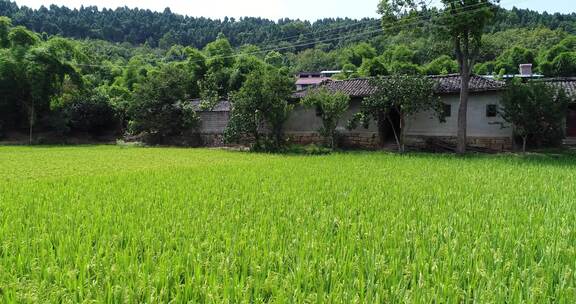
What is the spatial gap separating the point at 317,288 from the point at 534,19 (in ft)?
194

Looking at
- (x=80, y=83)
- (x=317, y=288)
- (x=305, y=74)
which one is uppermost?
(x=305, y=74)

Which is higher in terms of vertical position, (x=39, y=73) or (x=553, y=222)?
(x=39, y=73)

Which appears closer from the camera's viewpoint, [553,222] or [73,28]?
[553,222]

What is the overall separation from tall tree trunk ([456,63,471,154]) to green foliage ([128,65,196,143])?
14034 mm

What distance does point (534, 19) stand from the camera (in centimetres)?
4938

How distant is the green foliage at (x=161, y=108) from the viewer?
2184 cm

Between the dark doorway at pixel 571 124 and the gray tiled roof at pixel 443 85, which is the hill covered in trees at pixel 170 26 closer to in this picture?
the gray tiled roof at pixel 443 85

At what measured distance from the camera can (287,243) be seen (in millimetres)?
3527

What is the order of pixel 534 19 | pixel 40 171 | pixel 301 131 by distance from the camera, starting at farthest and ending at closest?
pixel 534 19 < pixel 301 131 < pixel 40 171

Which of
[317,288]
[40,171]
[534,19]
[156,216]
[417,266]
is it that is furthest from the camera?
[534,19]

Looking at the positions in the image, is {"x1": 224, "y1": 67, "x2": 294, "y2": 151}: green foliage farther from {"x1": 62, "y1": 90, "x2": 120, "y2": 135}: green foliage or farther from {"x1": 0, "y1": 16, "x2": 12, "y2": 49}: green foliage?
{"x1": 0, "y1": 16, "x2": 12, "y2": 49}: green foliage

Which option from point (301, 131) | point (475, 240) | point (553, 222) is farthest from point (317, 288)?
point (301, 131)

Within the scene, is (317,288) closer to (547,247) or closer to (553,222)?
(547,247)

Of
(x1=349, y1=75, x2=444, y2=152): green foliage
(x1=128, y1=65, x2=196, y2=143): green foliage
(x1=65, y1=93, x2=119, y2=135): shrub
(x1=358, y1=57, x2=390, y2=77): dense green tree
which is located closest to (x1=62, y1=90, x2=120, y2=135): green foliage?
(x1=65, y1=93, x2=119, y2=135): shrub
